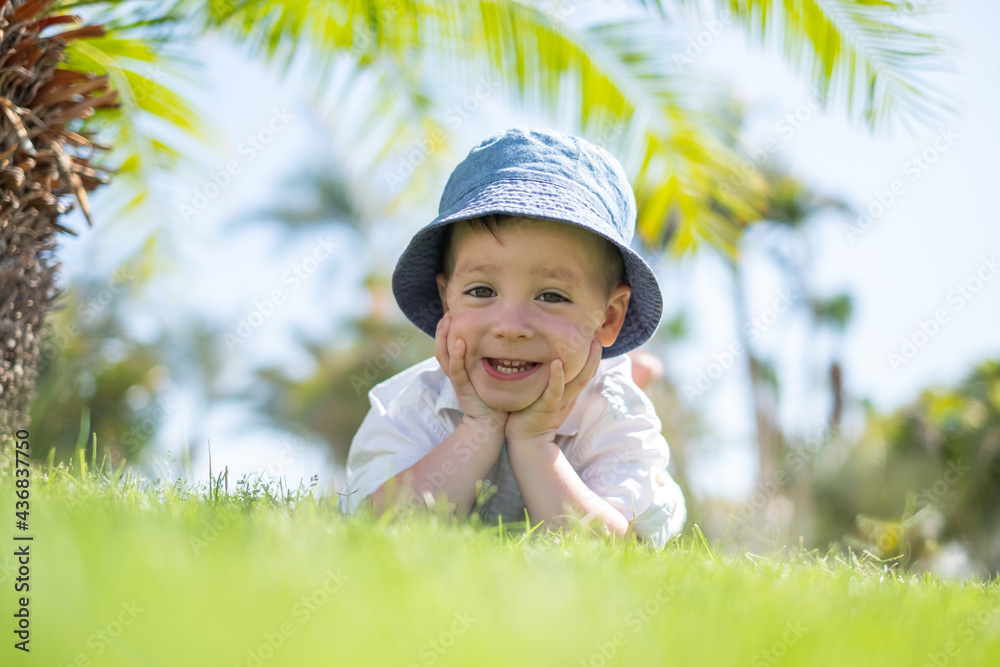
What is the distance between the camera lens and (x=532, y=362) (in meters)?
2.56

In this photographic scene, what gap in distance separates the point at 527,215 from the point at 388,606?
1.64 m

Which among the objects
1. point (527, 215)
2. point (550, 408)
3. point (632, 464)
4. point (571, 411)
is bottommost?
point (632, 464)

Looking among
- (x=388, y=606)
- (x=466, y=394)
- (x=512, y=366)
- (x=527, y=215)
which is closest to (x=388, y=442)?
(x=466, y=394)

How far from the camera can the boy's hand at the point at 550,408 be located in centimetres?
249

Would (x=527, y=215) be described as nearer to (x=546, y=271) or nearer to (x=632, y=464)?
(x=546, y=271)

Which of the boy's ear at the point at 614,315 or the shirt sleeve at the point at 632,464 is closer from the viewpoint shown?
the shirt sleeve at the point at 632,464

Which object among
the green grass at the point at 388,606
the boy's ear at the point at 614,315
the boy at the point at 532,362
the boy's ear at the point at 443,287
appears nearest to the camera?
the green grass at the point at 388,606

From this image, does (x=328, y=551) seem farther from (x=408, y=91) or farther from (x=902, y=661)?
(x=408, y=91)

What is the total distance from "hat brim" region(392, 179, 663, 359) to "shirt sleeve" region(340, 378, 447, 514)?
446 millimetres

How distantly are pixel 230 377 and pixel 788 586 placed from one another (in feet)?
89.8

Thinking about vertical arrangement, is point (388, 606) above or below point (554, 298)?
below

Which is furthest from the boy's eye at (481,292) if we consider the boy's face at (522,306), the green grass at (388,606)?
the green grass at (388,606)

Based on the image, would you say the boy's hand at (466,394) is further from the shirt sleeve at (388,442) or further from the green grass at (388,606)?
the green grass at (388,606)

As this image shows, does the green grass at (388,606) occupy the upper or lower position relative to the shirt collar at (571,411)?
upper
